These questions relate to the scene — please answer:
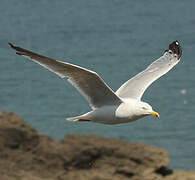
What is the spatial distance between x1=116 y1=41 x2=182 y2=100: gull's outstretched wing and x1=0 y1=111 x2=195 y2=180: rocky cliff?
3381mm

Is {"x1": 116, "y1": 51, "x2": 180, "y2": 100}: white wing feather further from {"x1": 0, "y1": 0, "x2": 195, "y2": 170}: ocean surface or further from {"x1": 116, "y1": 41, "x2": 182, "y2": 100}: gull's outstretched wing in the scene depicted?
{"x1": 0, "y1": 0, "x2": 195, "y2": 170}: ocean surface

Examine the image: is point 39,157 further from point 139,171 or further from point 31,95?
point 31,95

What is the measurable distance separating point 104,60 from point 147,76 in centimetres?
2048

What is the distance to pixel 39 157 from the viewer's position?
47.4 ft

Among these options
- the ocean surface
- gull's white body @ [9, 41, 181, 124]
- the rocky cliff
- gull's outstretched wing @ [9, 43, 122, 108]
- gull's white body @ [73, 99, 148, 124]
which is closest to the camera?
gull's outstretched wing @ [9, 43, 122, 108]

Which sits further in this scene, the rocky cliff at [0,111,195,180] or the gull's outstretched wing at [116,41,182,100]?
the rocky cliff at [0,111,195,180]

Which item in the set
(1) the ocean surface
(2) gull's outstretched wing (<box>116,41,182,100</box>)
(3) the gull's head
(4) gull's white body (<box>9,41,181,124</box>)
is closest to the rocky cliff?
(2) gull's outstretched wing (<box>116,41,182,100</box>)

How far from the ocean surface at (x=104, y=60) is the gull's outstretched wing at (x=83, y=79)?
35.1ft

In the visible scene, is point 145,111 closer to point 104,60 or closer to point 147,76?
point 147,76

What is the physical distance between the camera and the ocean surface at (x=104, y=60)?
77.5 feet

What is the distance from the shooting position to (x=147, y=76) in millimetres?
11469

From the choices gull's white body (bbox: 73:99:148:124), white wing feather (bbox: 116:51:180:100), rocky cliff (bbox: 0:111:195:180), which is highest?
white wing feather (bbox: 116:51:180:100)

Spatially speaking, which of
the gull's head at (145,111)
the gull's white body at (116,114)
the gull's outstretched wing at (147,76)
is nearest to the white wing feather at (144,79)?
the gull's outstretched wing at (147,76)

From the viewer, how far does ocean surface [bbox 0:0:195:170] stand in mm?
23609
